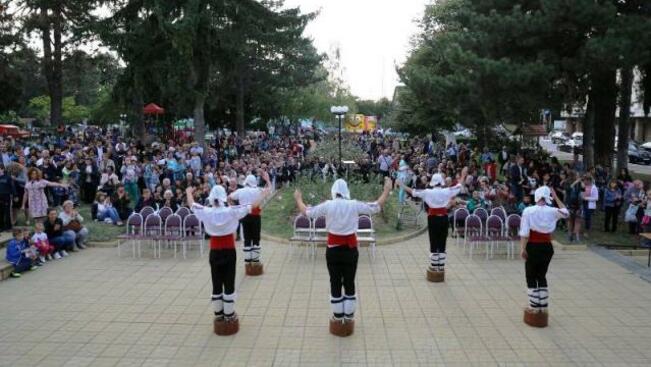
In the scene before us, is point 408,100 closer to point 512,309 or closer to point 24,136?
point 24,136

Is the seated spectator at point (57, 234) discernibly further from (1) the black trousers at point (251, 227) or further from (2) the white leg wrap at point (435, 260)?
(2) the white leg wrap at point (435, 260)

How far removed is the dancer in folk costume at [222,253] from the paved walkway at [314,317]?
301 mm

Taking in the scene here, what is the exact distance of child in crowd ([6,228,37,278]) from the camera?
11266 millimetres

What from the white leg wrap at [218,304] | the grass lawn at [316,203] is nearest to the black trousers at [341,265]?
the white leg wrap at [218,304]

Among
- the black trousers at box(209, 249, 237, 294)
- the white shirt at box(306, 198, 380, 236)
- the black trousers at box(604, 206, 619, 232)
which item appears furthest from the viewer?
the black trousers at box(604, 206, 619, 232)

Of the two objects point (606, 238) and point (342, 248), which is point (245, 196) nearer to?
point (342, 248)

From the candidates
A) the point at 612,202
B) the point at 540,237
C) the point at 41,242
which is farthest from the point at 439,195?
the point at 41,242

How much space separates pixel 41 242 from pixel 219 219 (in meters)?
6.19

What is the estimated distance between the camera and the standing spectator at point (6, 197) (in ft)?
45.4

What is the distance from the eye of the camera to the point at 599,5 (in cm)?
1566

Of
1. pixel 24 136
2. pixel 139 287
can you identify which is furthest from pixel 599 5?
pixel 24 136

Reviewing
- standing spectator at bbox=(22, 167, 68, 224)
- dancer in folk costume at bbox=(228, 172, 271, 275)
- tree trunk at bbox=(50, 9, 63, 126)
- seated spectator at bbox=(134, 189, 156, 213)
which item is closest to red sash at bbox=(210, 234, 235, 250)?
dancer in folk costume at bbox=(228, 172, 271, 275)

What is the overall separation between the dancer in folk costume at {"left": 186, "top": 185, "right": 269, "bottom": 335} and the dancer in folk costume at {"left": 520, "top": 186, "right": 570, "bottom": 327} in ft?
13.6

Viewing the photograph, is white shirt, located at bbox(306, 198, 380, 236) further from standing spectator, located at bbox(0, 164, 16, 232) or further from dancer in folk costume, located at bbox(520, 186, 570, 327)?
standing spectator, located at bbox(0, 164, 16, 232)
